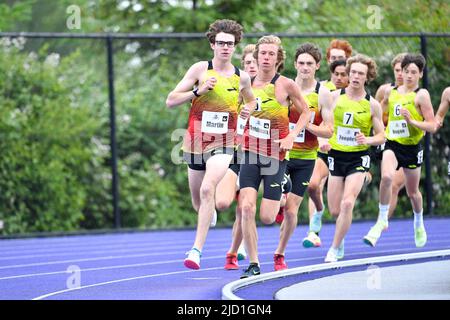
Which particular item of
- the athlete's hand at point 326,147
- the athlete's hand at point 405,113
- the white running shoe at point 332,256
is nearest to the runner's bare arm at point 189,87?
the athlete's hand at point 326,147

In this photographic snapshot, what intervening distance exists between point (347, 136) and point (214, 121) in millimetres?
2797

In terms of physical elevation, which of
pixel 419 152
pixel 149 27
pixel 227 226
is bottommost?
pixel 227 226

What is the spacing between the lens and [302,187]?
44.5ft

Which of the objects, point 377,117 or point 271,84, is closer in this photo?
point 271,84

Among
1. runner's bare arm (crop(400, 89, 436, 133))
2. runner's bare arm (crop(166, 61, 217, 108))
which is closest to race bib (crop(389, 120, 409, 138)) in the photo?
runner's bare arm (crop(400, 89, 436, 133))

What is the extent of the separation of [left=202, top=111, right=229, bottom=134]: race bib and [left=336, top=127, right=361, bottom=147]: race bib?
8.71 ft

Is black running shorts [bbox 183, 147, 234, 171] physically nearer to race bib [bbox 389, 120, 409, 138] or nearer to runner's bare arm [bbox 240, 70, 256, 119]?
runner's bare arm [bbox 240, 70, 256, 119]

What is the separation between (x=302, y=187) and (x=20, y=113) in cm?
689

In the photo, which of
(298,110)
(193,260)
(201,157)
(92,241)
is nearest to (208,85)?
(201,157)

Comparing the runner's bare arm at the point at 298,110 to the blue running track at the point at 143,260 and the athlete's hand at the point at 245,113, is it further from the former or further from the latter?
the blue running track at the point at 143,260

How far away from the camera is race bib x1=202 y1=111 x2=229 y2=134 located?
39.3ft

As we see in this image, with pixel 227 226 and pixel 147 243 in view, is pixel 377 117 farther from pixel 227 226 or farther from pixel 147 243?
pixel 227 226

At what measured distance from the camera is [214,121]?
12.0 metres

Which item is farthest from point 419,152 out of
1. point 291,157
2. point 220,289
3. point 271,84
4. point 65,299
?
point 65,299
